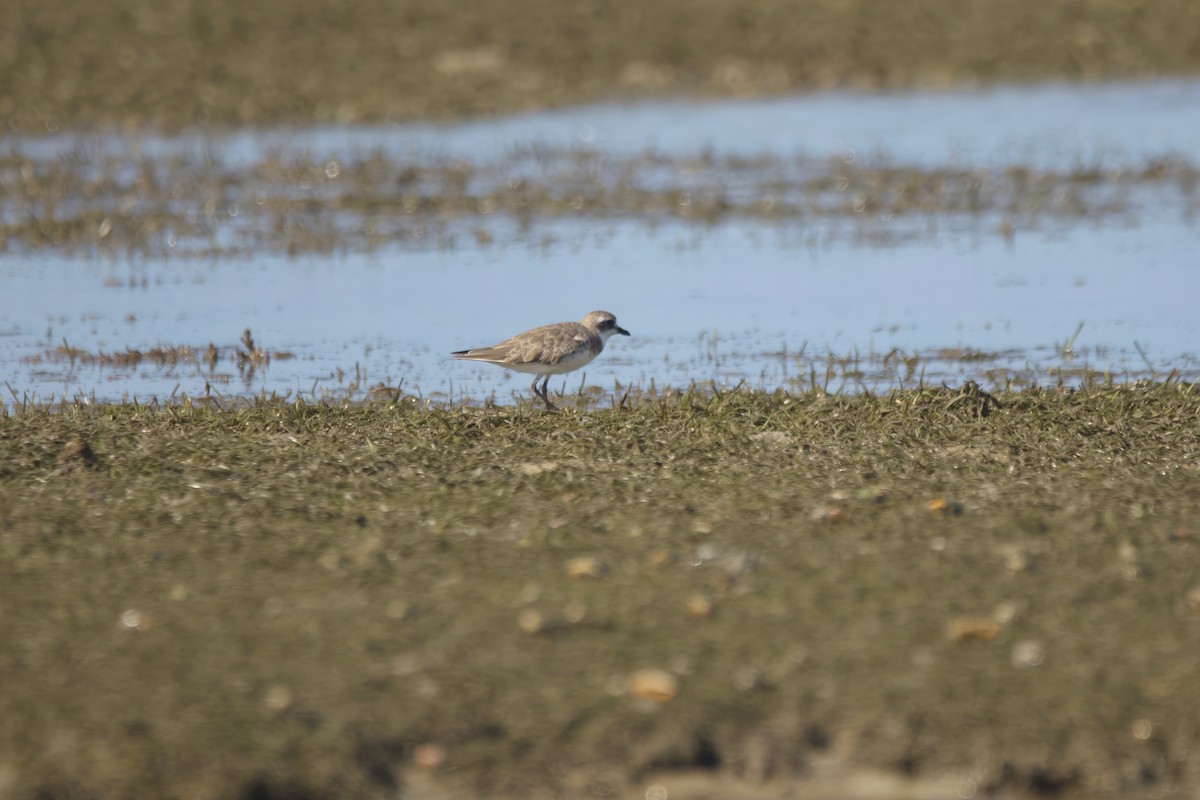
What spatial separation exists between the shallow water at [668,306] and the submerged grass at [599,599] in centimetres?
222

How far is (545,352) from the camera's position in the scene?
1146 cm

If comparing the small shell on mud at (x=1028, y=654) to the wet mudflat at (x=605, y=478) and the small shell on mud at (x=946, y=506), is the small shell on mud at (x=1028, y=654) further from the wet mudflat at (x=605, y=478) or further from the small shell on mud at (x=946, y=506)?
the small shell on mud at (x=946, y=506)

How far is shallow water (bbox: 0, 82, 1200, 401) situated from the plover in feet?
2.33

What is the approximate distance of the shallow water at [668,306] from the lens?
13320 mm

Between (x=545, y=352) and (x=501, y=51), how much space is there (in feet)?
71.5

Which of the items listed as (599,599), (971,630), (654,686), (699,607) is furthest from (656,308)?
(654,686)

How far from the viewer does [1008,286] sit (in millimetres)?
16688

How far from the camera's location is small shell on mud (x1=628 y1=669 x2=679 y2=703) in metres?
6.49

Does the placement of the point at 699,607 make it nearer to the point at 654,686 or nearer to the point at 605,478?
the point at 654,686

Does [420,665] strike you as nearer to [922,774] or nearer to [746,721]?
[746,721]

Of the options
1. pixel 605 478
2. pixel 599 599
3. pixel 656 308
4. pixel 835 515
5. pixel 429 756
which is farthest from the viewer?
pixel 656 308

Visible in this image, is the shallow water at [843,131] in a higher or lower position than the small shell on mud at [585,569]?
higher

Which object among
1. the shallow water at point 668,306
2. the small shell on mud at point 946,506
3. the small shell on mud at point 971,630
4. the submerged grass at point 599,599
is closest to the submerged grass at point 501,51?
the shallow water at point 668,306

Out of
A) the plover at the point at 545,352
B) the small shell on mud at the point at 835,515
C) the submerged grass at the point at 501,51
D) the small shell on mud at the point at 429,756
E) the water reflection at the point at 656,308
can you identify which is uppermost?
the submerged grass at the point at 501,51
